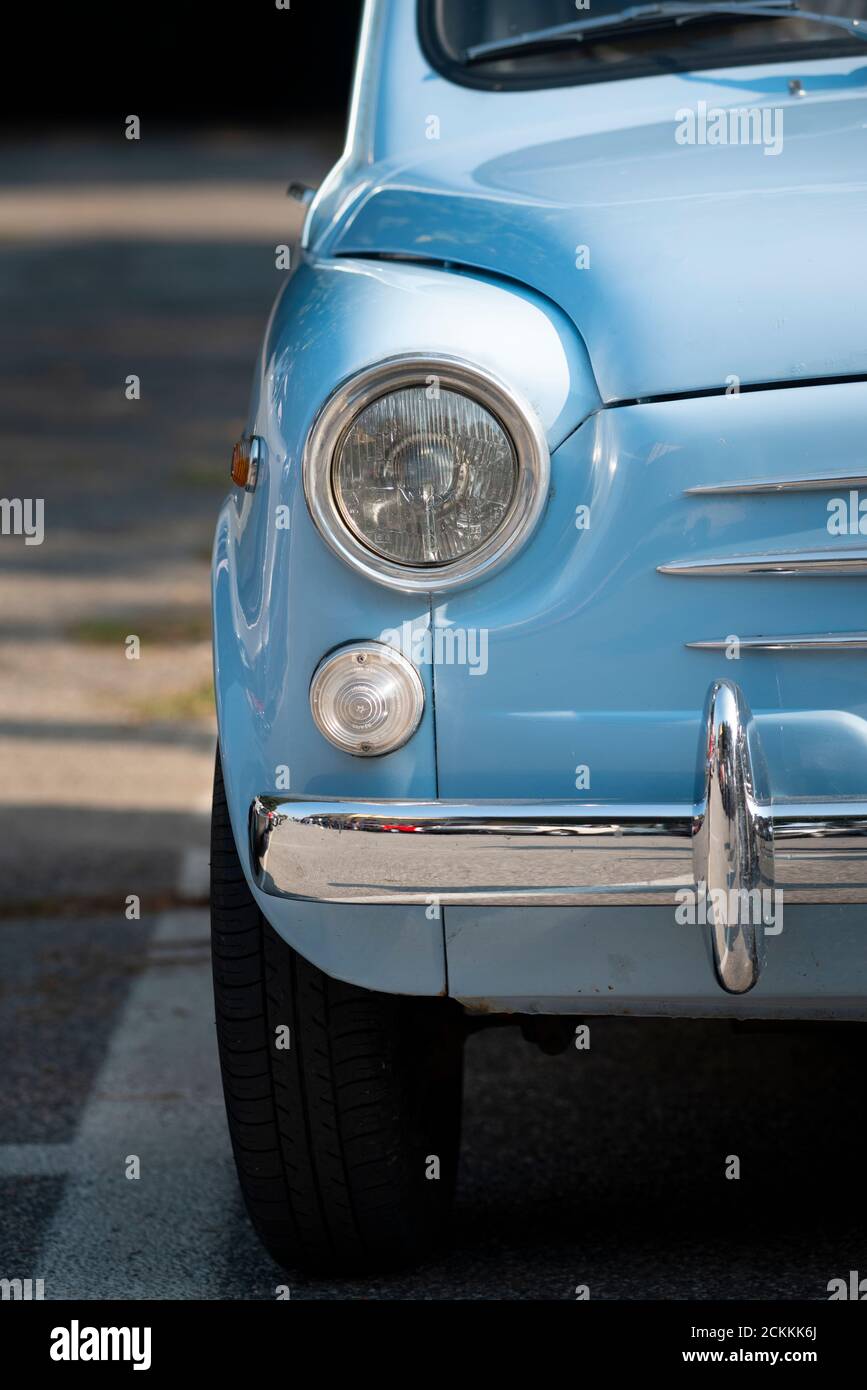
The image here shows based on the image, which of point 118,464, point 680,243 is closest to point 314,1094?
point 680,243

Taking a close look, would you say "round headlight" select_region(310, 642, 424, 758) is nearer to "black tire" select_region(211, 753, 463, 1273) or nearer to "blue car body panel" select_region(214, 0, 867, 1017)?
"blue car body panel" select_region(214, 0, 867, 1017)

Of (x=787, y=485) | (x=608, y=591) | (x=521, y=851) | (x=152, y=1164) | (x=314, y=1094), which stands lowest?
(x=152, y=1164)

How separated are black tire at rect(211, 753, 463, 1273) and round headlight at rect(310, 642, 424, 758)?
1.18 ft

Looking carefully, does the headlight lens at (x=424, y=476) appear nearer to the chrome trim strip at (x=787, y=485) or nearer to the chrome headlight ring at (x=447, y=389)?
the chrome headlight ring at (x=447, y=389)

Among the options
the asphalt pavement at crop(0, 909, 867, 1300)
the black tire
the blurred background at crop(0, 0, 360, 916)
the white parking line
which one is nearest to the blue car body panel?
the black tire

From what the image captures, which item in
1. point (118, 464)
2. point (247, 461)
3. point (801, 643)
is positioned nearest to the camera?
point (801, 643)

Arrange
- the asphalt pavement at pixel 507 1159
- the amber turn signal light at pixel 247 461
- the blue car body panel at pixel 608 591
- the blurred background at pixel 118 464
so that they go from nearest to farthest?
the blue car body panel at pixel 608 591, the amber turn signal light at pixel 247 461, the asphalt pavement at pixel 507 1159, the blurred background at pixel 118 464

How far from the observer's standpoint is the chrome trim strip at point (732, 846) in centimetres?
187

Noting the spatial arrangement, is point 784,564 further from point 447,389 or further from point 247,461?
point 247,461

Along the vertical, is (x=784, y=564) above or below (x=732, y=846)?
above

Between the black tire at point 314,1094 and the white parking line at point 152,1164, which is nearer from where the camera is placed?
the black tire at point 314,1094

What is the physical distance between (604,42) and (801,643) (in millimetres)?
1438

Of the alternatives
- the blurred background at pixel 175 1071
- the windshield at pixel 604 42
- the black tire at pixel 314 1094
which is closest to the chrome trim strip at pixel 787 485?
the black tire at pixel 314 1094

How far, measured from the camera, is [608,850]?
6.35ft
